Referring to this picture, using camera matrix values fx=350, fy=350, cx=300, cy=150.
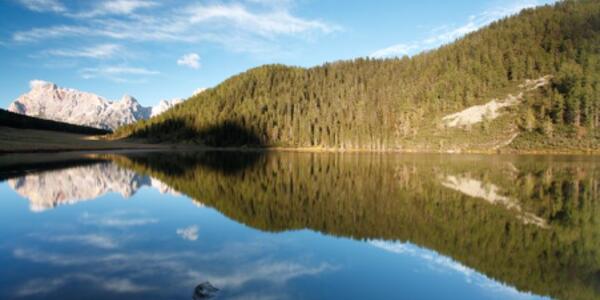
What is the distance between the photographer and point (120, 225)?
19.0 meters

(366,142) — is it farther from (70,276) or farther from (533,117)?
(70,276)

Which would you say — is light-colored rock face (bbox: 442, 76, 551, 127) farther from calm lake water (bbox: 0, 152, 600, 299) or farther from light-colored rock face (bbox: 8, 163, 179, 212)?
light-colored rock face (bbox: 8, 163, 179, 212)

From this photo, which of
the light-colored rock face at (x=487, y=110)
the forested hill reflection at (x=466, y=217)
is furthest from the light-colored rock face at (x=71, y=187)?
the light-colored rock face at (x=487, y=110)

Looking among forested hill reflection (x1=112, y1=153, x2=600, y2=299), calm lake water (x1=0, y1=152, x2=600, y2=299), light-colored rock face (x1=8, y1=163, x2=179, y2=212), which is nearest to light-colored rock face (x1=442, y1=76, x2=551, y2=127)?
forested hill reflection (x1=112, y1=153, x2=600, y2=299)

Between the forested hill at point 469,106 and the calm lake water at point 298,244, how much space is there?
103 m

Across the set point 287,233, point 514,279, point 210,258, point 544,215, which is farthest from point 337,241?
point 544,215

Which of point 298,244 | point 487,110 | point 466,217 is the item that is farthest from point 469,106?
point 298,244

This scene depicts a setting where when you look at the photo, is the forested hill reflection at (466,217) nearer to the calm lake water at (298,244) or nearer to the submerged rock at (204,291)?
the calm lake water at (298,244)

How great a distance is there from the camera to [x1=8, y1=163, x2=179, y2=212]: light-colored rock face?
2545 centimetres

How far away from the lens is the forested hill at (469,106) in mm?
115438

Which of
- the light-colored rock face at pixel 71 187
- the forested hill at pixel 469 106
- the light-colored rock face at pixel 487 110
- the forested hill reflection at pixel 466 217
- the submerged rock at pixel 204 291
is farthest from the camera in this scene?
the light-colored rock face at pixel 487 110

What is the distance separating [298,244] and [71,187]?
2504 cm

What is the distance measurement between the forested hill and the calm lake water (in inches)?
4051

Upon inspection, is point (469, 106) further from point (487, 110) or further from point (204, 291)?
point (204, 291)
